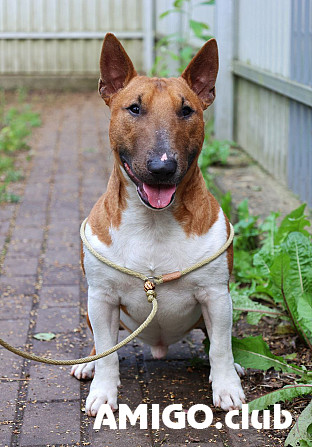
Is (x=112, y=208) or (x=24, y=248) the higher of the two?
(x=112, y=208)

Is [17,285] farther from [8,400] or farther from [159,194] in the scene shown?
[159,194]

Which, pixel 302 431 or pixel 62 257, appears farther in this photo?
pixel 62 257

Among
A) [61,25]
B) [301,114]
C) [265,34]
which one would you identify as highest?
[61,25]

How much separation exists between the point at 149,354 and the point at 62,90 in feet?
34.3

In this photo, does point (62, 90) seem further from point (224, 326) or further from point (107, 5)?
point (224, 326)

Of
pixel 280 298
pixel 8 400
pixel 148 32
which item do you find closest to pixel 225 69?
pixel 280 298

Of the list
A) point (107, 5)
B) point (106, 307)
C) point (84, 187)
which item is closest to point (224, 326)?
point (106, 307)

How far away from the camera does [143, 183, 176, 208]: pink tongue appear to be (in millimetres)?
2934

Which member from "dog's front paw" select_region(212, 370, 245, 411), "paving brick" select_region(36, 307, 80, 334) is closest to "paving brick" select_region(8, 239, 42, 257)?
"paving brick" select_region(36, 307, 80, 334)

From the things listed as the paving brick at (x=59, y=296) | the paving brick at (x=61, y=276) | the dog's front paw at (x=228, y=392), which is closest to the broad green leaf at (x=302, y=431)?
the dog's front paw at (x=228, y=392)

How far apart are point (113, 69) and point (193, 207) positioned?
0.70 metres

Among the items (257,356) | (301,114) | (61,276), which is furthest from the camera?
(301,114)

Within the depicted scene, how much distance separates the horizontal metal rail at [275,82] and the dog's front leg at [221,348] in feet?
7.86

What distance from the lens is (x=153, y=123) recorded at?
2.92 meters
